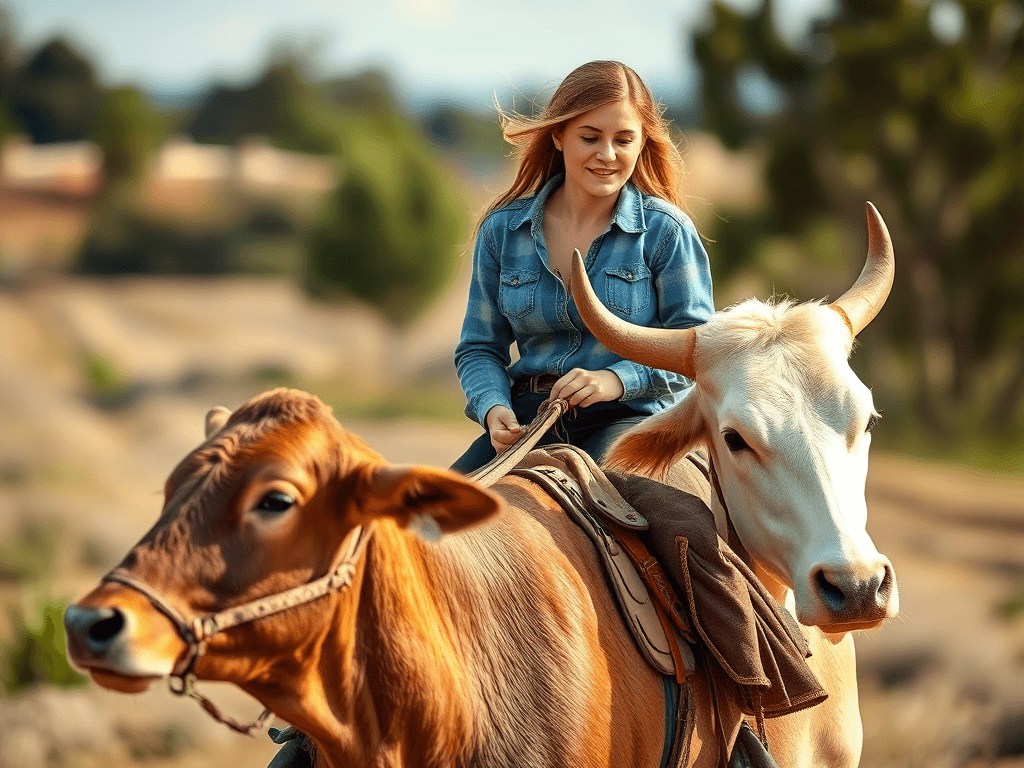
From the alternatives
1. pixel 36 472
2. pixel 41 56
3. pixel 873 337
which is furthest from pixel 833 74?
pixel 41 56

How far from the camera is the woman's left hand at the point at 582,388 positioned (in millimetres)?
3367

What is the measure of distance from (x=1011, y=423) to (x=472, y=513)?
25.0m

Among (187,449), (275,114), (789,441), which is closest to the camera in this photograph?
(789,441)

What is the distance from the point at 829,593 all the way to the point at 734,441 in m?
0.50

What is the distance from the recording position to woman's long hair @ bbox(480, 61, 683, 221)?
138 inches

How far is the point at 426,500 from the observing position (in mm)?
2354

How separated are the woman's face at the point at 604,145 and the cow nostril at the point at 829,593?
1.37 meters

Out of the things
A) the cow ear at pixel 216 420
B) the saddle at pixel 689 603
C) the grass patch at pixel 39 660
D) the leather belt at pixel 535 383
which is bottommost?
the grass patch at pixel 39 660

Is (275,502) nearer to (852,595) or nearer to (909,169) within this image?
(852,595)

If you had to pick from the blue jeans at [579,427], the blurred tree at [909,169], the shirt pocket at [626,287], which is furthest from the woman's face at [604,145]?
the blurred tree at [909,169]

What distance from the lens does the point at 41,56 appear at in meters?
44.8

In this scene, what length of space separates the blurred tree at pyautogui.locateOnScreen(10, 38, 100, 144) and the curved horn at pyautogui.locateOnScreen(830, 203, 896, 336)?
4346 centimetres

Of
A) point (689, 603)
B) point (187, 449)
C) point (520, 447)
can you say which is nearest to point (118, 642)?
point (520, 447)

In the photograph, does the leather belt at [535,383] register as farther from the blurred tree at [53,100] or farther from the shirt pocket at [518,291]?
the blurred tree at [53,100]
